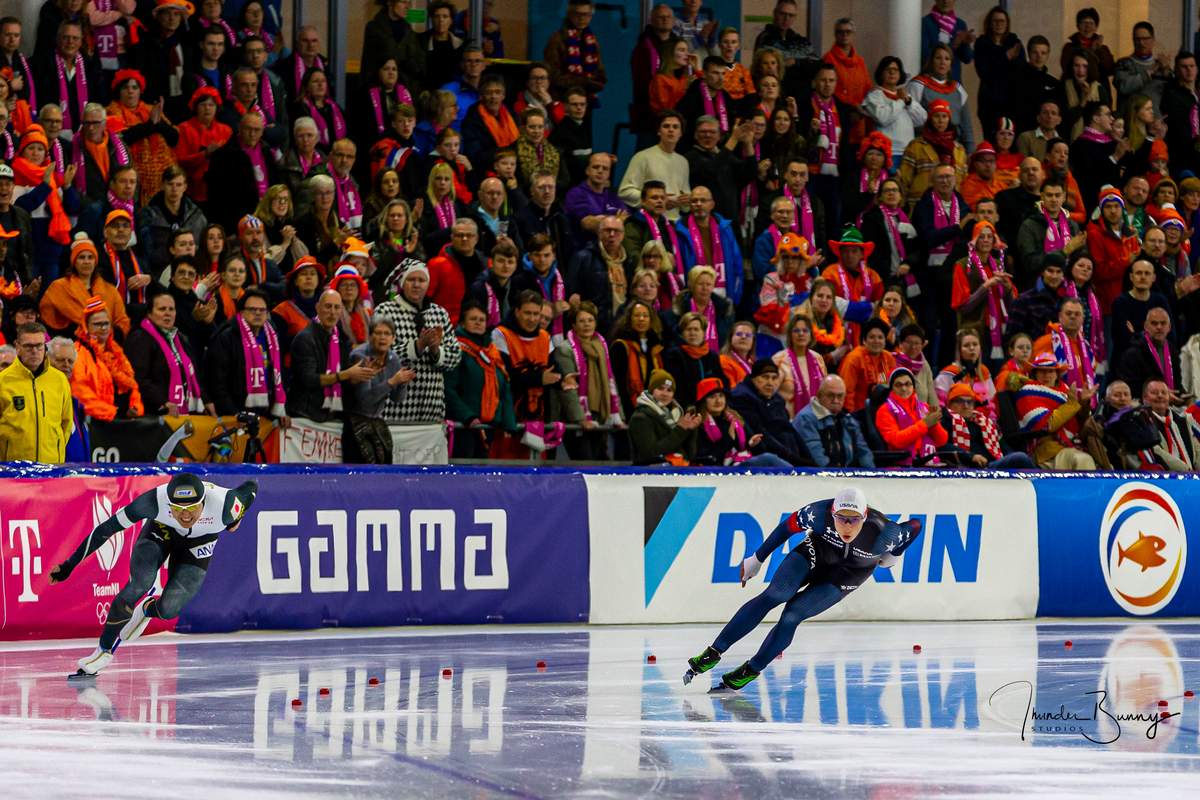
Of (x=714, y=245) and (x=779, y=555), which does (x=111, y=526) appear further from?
(x=714, y=245)

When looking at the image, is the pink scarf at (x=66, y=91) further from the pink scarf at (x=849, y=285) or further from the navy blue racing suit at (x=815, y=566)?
the navy blue racing suit at (x=815, y=566)

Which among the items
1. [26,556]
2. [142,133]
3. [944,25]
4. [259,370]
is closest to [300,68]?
[142,133]

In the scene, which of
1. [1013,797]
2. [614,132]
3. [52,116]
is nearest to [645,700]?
[1013,797]

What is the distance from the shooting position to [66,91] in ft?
47.3

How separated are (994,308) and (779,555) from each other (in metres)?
4.12

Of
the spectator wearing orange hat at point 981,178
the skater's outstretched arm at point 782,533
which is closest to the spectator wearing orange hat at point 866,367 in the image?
the spectator wearing orange hat at point 981,178

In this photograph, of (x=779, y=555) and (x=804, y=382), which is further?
(x=804, y=382)

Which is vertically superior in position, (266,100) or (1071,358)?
(266,100)

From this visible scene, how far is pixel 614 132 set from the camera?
62.2ft

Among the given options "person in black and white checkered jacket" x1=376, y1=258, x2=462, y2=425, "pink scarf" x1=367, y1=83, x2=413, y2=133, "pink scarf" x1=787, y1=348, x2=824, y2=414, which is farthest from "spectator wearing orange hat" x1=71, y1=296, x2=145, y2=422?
"pink scarf" x1=787, y1=348, x2=824, y2=414

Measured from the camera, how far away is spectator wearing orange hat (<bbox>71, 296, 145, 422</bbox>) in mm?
12641

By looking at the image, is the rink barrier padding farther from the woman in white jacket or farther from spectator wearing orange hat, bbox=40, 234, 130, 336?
the woman in white jacket

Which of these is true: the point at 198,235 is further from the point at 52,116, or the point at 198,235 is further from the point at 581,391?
the point at 581,391

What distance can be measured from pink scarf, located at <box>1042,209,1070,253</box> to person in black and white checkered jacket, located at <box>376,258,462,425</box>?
676 cm
